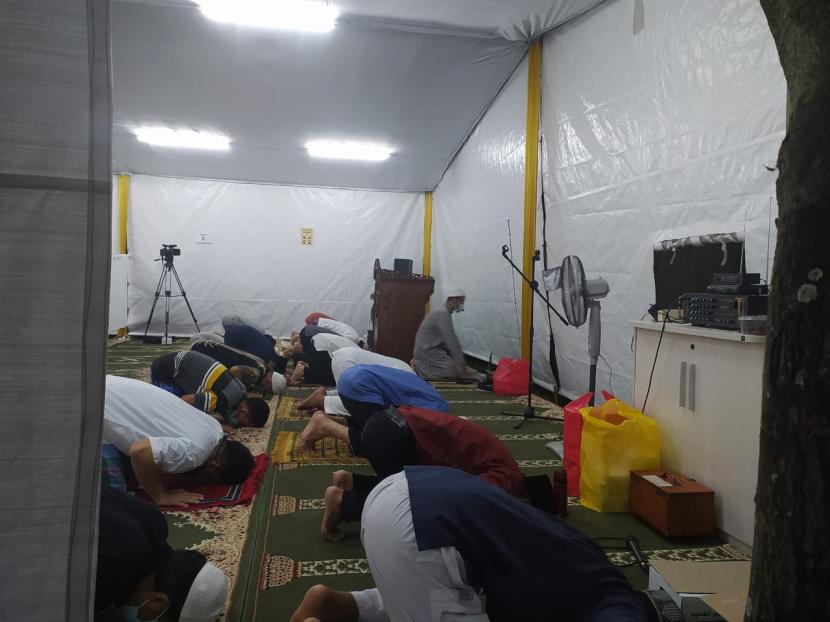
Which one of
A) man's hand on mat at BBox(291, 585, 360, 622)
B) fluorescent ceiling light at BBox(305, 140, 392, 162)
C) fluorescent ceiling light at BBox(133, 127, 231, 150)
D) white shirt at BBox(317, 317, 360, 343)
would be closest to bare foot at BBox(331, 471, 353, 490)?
man's hand on mat at BBox(291, 585, 360, 622)

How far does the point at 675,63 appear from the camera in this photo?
3.02m

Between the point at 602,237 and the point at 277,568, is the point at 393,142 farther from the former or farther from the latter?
the point at 277,568

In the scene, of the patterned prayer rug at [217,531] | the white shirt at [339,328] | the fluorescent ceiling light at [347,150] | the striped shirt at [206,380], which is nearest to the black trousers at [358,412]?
the patterned prayer rug at [217,531]

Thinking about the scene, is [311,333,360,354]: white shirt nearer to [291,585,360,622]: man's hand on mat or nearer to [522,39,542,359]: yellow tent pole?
[522,39,542,359]: yellow tent pole

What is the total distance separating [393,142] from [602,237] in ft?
12.2

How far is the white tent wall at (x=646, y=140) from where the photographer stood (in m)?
2.50

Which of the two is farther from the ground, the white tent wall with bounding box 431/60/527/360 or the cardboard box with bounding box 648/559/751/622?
the white tent wall with bounding box 431/60/527/360

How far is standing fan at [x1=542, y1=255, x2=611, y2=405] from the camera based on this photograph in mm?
2941

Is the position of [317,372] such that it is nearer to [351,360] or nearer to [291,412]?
[291,412]

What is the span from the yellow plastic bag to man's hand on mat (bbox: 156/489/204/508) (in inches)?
69.8

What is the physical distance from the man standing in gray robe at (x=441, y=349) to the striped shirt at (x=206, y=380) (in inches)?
102

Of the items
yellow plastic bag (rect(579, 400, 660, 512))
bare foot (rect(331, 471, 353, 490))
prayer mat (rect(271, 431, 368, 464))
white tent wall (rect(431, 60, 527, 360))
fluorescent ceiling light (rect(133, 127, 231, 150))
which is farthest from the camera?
fluorescent ceiling light (rect(133, 127, 231, 150))

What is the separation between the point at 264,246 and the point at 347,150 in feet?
7.84

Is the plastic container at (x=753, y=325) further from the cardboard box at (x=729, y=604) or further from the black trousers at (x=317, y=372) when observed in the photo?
the black trousers at (x=317, y=372)
